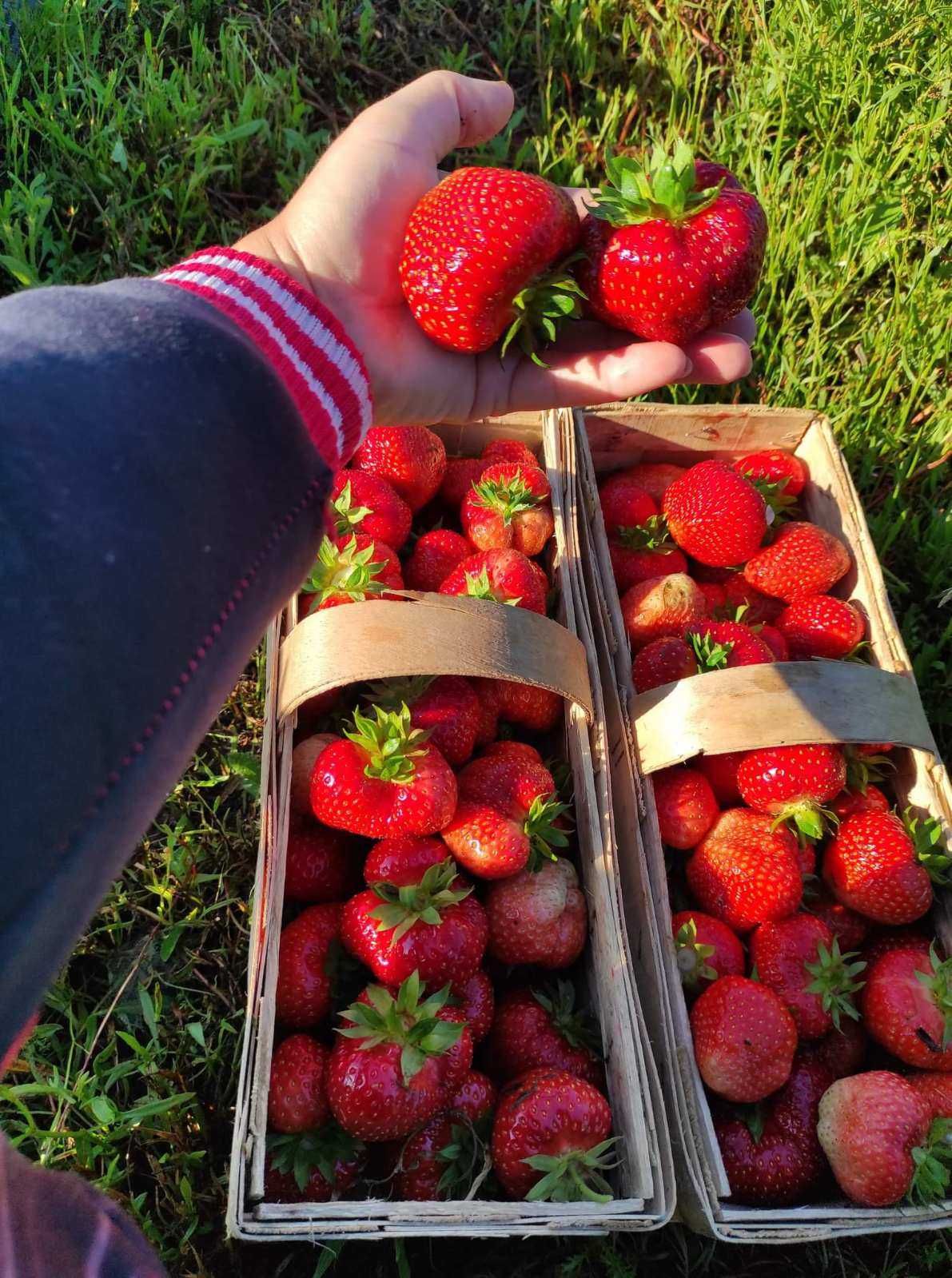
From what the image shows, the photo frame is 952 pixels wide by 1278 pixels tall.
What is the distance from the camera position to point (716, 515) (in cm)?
188

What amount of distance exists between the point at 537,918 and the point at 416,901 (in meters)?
0.21

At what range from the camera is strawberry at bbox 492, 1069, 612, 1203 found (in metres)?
1.22

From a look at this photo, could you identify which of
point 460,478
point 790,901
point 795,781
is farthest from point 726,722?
point 460,478

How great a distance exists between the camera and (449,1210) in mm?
1138

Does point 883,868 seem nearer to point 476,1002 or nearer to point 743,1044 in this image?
point 743,1044

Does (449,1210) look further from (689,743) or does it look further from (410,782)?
(689,743)

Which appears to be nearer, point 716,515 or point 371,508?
point 371,508

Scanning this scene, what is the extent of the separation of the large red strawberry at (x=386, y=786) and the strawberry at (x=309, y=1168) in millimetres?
416

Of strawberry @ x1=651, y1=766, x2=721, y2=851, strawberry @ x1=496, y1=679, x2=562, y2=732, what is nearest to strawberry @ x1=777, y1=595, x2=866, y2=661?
strawberry @ x1=651, y1=766, x2=721, y2=851

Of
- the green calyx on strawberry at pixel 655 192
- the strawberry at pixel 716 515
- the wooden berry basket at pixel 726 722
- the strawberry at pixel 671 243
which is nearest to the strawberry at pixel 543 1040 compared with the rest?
the wooden berry basket at pixel 726 722

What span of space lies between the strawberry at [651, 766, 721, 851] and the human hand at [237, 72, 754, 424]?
2.22 feet

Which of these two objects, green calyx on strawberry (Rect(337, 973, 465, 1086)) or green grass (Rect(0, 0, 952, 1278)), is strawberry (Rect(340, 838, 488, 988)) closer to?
green calyx on strawberry (Rect(337, 973, 465, 1086))

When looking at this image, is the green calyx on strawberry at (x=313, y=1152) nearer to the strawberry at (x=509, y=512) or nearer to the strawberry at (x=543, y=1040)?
the strawberry at (x=543, y=1040)

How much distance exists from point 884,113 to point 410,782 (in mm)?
2347
